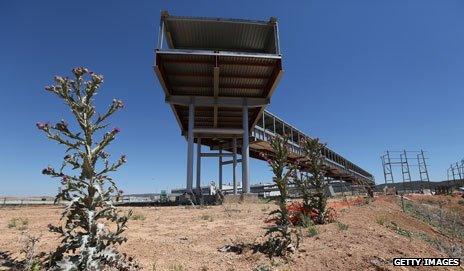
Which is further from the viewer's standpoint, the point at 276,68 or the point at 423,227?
the point at 276,68

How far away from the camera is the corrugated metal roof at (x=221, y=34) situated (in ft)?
102

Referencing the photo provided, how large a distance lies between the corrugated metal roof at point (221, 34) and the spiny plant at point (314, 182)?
68.7 feet

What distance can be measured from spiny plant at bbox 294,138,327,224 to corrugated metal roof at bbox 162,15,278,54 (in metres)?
20.9

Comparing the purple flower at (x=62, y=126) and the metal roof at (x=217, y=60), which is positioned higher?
the metal roof at (x=217, y=60)

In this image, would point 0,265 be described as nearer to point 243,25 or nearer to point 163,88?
point 163,88

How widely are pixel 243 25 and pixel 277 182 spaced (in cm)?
2667

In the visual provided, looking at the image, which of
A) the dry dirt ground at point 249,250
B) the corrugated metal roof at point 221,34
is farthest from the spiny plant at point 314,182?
the corrugated metal roof at point 221,34

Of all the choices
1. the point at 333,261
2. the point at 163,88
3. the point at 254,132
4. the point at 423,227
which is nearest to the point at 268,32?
the point at 163,88

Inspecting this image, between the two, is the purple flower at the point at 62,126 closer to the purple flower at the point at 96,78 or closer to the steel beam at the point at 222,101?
the purple flower at the point at 96,78

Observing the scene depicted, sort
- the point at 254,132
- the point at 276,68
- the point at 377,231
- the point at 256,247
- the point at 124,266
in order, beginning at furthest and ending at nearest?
the point at 254,132
the point at 276,68
the point at 377,231
the point at 256,247
the point at 124,266

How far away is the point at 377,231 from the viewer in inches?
350

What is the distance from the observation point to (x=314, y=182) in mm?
10938

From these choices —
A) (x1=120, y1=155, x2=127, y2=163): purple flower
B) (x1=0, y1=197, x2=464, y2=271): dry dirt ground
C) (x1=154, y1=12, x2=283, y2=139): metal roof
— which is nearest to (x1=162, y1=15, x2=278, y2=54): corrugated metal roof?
(x1=154, y1=12, x2=283, y2=139): metal roof

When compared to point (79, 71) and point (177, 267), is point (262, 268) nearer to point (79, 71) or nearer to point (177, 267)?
point (177, 267)
